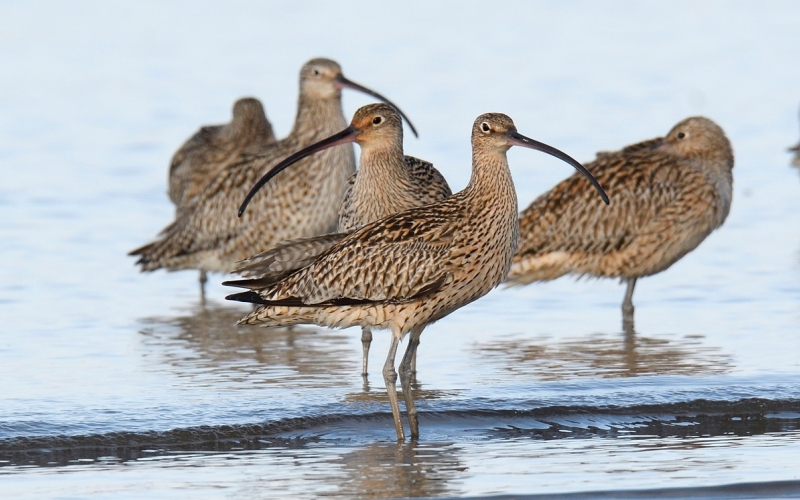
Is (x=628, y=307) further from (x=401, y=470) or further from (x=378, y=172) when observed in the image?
(x=401, y=470)

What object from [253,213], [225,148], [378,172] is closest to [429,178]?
[378,172]

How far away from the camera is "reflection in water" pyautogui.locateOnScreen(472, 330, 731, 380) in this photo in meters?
10.2

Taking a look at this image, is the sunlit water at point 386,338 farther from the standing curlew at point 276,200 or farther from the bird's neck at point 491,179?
the bird's neck at point 491,179

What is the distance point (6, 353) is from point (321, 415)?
258 centimetres

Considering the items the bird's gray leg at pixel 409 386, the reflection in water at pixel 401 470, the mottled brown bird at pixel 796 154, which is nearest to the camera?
the reflection in water at pixel 401 470

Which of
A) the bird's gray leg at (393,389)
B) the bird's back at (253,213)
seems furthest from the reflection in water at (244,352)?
the bird's gray leg at (393,389)

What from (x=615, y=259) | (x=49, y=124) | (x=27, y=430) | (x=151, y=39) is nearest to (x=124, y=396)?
(x=27, y=430)

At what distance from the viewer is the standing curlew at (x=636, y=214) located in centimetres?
1265

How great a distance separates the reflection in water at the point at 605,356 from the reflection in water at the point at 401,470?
1.69 m

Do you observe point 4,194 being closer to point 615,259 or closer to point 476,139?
point 615,259

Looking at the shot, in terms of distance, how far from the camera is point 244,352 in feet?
36.2

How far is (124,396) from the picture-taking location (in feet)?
31.2

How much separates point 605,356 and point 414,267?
96.9 inches

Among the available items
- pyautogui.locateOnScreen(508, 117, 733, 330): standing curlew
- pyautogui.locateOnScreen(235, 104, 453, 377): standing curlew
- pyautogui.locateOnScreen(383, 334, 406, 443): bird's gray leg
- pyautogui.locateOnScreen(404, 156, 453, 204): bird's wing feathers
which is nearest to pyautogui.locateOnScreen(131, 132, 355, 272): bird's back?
pyautogui.locateOnScreen(508, 117, 733, 330): standing curlew
